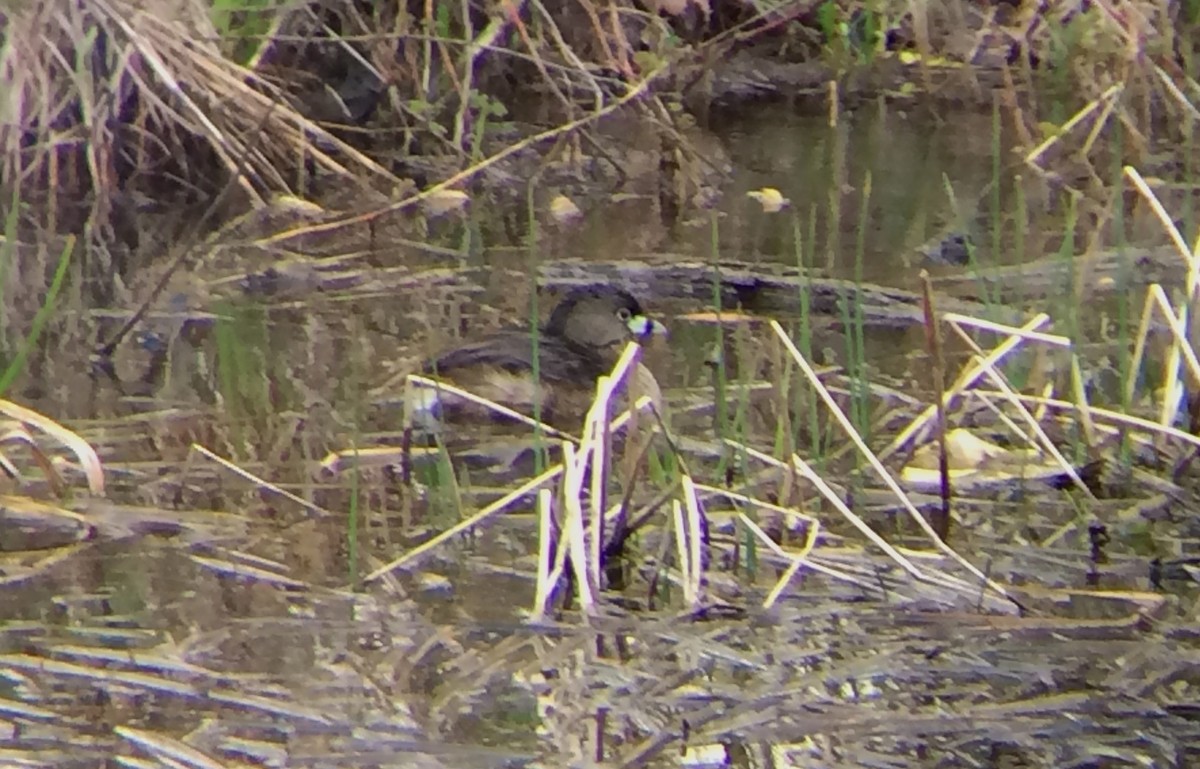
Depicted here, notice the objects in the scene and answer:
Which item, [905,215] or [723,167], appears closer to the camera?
[905,215]

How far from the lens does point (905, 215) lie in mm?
5871

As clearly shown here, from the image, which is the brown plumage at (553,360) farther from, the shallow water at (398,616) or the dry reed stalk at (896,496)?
the dry reed stalk at (896,496)

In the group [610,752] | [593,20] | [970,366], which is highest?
[593,20]

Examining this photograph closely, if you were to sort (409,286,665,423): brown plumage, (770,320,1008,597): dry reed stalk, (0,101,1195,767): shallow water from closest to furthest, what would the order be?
(0,101,1195,767): shallow water → (770,320,1008,597): dry reed stalk → (409,286,665,423): brown plumage

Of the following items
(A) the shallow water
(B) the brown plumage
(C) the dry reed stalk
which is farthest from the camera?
(B) the brown plumage

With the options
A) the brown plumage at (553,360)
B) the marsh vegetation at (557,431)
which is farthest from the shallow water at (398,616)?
the brown plumage at (553,360)

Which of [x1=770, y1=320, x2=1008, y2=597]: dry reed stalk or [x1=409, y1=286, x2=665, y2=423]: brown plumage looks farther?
[x1=409, y1=286, x2=665, y2=423]: brown plumage

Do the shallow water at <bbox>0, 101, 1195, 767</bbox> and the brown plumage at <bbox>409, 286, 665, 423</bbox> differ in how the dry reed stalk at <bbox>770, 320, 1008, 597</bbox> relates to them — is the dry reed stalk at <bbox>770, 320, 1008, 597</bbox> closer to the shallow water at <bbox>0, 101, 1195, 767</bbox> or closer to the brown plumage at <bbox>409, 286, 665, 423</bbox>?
the shallow water at <bbox>0, 101, 1195, 767</bbox>

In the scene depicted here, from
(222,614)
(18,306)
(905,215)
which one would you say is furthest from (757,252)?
(222,614)

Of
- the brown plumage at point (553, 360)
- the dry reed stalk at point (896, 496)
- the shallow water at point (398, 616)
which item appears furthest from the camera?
the brown plumage at point (553, 360)

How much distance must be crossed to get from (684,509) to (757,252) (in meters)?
2.48

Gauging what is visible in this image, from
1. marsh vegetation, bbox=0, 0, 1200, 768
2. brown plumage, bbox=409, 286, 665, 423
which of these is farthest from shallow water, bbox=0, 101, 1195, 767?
brown plumage, bbox=409, 286, 665, 423

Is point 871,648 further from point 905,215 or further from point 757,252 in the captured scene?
point 905,215

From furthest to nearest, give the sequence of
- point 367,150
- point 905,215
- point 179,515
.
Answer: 1. point 367,150
2. point 905,215
3. point 179,515
